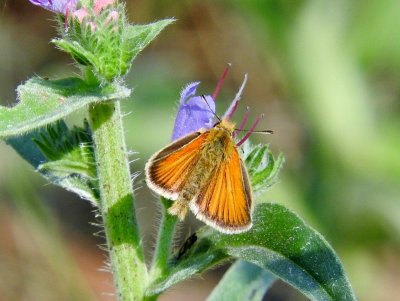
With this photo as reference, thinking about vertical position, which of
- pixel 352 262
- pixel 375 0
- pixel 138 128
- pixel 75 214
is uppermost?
pixel 375 0

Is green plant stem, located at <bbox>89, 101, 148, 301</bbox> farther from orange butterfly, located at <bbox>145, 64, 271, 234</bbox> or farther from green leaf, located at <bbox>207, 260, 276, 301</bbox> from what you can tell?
green leaf, located at <bbox>207, 260, 276, 301</bbox>

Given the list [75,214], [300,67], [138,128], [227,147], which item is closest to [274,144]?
[300,67]

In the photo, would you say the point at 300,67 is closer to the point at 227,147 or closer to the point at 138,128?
the point at 138,128

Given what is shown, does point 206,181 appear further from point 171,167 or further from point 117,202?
point 117,202

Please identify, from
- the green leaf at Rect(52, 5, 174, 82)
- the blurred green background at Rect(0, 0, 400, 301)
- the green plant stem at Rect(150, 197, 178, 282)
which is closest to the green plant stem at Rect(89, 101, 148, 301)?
the green plant stem at Rect(150, 197, 178, 282)

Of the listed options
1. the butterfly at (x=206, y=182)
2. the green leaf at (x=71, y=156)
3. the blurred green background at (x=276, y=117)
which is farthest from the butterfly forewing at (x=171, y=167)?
the blurred green background at (x=276, y=117)

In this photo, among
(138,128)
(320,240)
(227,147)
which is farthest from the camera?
(138,128)

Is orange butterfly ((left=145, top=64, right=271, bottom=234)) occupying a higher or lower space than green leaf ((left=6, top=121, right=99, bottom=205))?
higher
